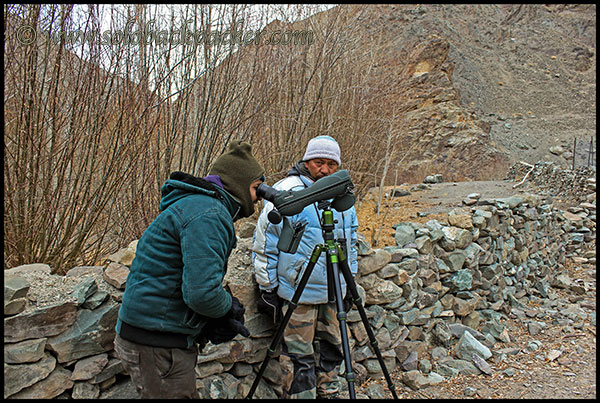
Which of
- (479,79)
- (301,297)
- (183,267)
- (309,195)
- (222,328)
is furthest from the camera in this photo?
(479,79)

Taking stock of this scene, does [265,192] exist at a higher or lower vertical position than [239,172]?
lower

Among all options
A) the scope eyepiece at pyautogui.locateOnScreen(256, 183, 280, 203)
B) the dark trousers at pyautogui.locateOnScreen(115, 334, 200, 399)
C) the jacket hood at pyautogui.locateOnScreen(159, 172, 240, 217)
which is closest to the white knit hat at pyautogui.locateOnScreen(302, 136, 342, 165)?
the scope eyepiece at pyautogui.locateOnScreen(256, 183, 280, 203)

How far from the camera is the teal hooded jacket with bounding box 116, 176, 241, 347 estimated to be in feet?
5.04

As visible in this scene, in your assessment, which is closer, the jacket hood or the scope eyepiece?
the jacket hood

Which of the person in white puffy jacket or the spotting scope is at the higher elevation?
the spotting scope

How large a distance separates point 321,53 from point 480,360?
3.40 m

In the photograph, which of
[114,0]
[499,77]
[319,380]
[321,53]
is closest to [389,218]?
[321,53]

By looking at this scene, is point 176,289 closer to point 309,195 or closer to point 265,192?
point 265,192

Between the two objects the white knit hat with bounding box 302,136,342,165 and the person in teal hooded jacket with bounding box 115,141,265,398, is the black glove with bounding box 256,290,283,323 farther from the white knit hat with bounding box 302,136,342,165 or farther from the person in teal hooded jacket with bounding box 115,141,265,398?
the white knit hat with bounding box 302,136,342,165

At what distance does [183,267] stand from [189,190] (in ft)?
1.06

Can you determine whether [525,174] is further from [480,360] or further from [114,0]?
[114,0]

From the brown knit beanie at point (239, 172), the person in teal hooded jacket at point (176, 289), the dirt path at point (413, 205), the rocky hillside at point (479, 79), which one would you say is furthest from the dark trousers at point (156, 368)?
the rocky hillside at point (479, 79)

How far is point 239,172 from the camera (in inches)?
71.3

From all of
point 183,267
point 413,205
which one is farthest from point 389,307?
A: point 413,205
